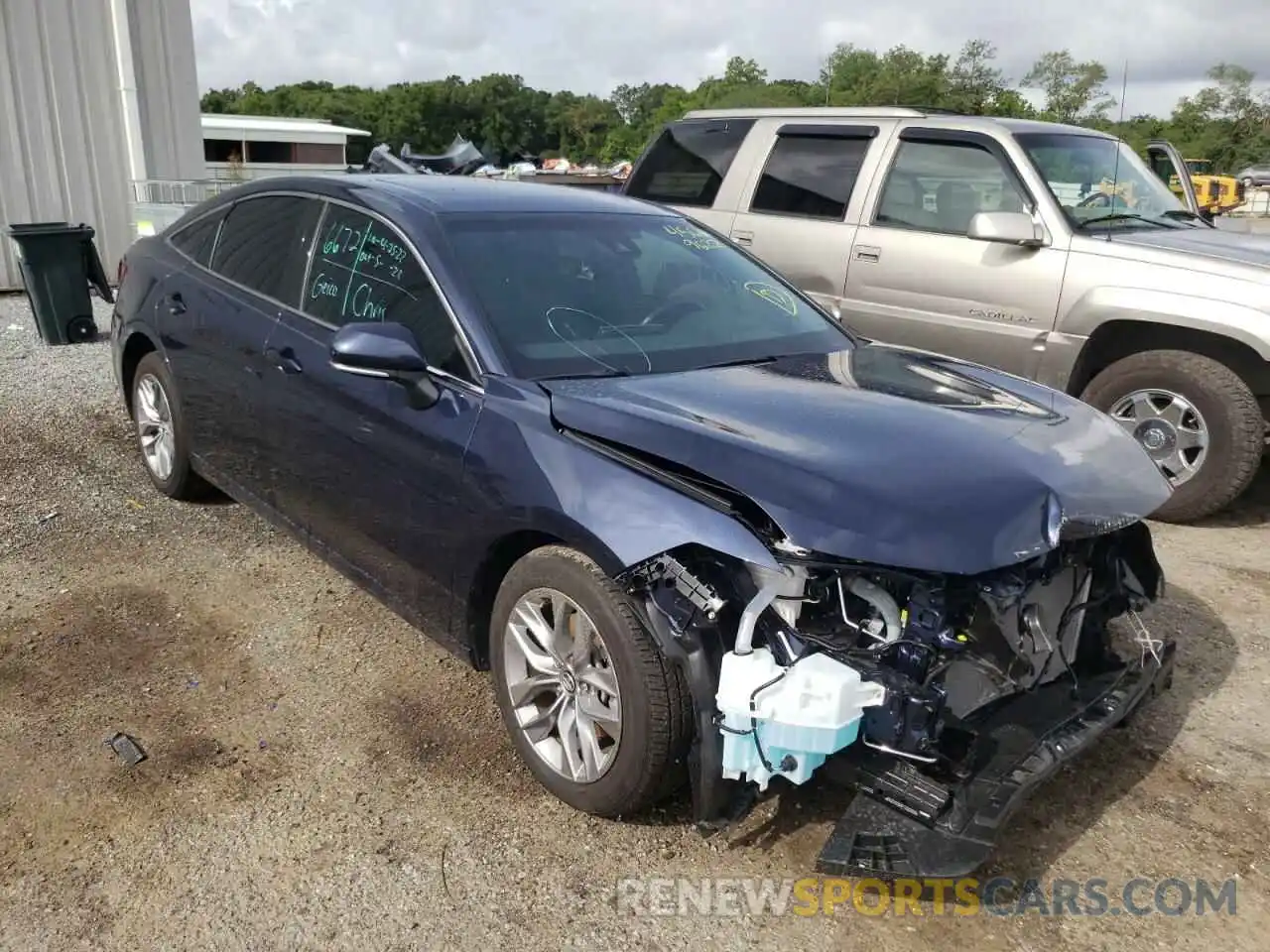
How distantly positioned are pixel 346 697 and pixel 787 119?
4.79 metres

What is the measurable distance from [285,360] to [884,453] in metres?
2.29

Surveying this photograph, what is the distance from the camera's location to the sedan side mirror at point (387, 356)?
3143 millimetres

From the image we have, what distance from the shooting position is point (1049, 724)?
→ 2768 mm

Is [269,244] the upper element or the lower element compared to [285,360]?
upper

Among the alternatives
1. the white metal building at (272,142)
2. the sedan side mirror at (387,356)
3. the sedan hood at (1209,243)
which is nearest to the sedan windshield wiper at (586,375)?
the sedan side mirror at (387,356)

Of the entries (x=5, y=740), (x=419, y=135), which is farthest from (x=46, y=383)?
(x=419, y=135)

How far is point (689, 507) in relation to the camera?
103 inches

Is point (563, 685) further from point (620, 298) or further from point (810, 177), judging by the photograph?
point (810, 177)

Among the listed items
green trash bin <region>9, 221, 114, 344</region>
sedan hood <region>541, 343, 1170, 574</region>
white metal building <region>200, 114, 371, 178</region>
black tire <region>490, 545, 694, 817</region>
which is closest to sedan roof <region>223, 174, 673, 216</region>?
sedan hood <region>541, 343, 1170, 574</region>

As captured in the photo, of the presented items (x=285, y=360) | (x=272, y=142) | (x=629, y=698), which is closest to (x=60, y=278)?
(x=285, y=360)

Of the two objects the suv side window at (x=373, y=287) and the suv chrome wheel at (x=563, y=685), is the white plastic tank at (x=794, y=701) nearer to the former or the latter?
the suv chrome wheel at (x=563, y=685)

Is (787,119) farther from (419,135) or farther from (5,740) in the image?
(419,135)

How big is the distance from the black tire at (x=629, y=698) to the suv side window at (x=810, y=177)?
424 centimetres

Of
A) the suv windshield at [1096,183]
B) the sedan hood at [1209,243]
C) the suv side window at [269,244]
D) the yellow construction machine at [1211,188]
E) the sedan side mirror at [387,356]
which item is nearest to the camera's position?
the sedan side mirror at [387,356]
